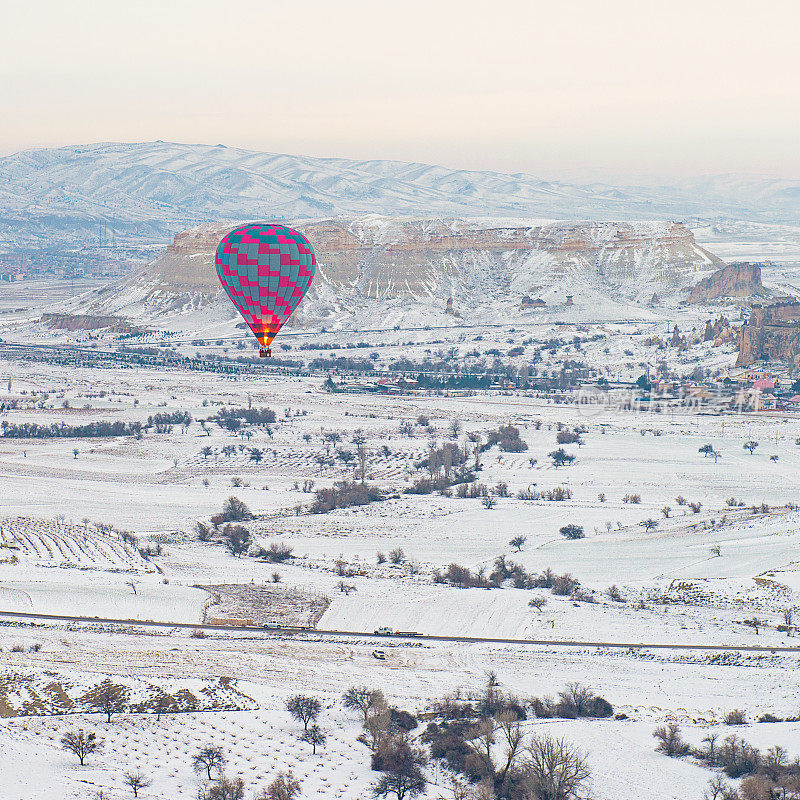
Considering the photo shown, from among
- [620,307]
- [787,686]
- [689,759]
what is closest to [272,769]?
[689,759]

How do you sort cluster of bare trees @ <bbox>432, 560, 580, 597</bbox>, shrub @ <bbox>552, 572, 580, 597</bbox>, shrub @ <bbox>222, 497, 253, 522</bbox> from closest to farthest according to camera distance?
1. shrub @ <bbox>552, 572, 580, 597</bbox>
2. cluster of bare trees @ <bbox>432, 560, 580, 597</bbox>
3. shrub @ <bbox>222, 497, 253, 522</bbox>

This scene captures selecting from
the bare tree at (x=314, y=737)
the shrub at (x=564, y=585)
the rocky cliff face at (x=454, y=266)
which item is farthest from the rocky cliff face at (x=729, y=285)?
the bare tree at (x=314, y=737)

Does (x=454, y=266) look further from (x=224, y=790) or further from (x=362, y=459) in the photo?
(x=224, y=790)

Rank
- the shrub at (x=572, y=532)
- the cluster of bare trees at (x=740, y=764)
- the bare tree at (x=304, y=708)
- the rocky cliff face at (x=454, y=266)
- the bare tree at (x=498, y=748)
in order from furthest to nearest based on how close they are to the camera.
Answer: the rocky cliff face at (x=454, y=266), the shrub at (x=572, y=532), the bare tree at (x=304, y=708), the bare tree at (x=498, y=748), the cluster of bare trees at (x=740, y=764)

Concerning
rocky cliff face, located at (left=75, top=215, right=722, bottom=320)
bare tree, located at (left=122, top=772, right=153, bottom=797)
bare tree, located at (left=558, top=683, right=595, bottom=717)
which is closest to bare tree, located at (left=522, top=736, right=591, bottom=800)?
bare tree, located at (left=558, top=683, right=595, bottom=717)

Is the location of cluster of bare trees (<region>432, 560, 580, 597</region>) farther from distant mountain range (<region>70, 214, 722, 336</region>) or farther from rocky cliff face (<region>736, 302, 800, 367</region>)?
distant mountain range (<region>70, 214, 722, 336</region>)

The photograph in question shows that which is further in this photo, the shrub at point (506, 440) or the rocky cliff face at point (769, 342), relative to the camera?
the rocky cliff face at point (769, 342)

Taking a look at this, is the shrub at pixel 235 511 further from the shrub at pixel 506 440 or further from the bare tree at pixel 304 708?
the bare tree at pixel 304 708
